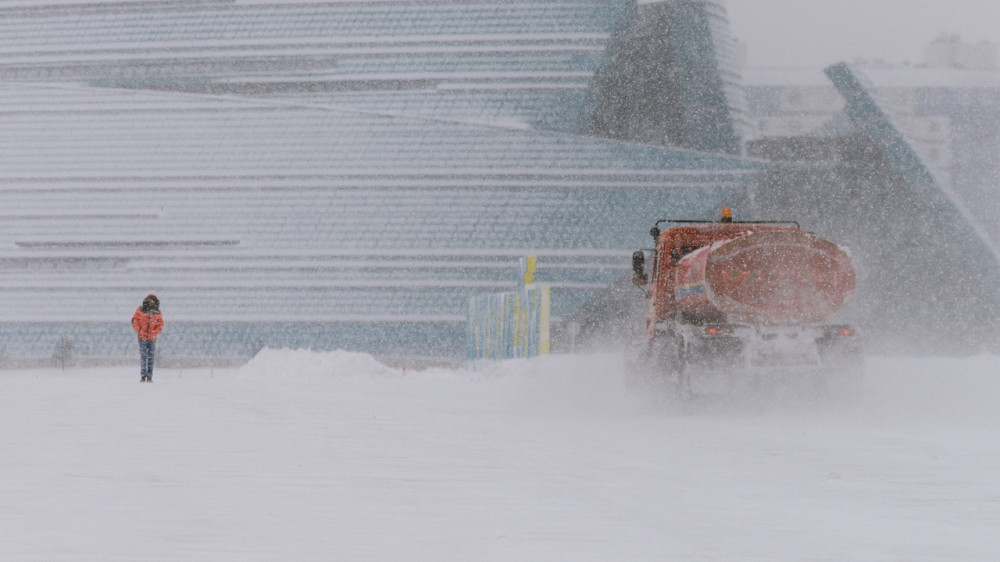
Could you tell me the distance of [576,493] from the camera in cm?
930

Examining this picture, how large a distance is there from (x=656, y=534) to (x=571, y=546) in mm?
610

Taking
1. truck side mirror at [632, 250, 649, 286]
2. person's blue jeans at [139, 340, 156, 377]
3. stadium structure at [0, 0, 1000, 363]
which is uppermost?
stadium structure at [0, 0, 1000, 363]

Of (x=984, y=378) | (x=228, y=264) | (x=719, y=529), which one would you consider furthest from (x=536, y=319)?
(x=228, y=264)

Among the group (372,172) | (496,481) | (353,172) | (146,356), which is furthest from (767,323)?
(353,172)

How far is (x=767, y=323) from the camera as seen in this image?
17.5 metres

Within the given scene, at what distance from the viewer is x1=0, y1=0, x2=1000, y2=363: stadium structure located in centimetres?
5544

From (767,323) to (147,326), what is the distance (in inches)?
580

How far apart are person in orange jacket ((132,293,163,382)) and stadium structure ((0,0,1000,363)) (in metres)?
26.5

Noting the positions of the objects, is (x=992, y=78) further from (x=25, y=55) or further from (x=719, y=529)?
(x=719, y=529)

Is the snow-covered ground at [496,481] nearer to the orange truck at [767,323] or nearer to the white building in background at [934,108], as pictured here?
the orange truck at [767,323]

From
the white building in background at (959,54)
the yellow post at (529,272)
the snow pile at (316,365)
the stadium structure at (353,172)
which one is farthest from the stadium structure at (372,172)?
the white building in background at (959,54)

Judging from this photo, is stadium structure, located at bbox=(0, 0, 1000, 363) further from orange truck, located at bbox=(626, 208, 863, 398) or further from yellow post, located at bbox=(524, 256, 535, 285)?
orange truck, located at bbox=(626, 208, 863, 398)

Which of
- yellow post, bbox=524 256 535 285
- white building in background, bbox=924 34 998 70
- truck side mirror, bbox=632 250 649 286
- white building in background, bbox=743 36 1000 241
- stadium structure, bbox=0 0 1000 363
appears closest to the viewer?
truck side mirror, bbox=632 250 649 286

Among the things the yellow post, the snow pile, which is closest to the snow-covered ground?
the yellow post
